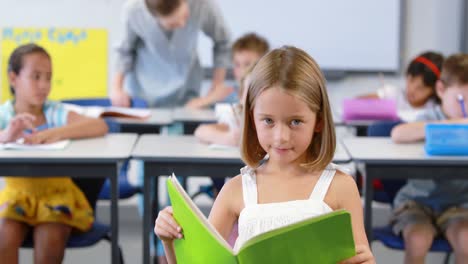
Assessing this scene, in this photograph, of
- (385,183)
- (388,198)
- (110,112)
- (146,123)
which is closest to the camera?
(385,183)

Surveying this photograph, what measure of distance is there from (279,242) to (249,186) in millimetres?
412

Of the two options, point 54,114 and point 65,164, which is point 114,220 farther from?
point 54,114

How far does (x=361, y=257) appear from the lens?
1.50m

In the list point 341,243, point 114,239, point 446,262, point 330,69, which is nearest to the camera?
point 341,243

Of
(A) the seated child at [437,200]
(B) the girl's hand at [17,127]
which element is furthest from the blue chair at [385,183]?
(B) the girl's hand at [17,127]

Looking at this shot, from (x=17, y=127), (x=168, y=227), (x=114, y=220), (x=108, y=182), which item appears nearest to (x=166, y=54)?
(x=108, y=182)

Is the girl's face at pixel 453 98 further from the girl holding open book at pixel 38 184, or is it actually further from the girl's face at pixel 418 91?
the girl holding open book at pixel 38 184

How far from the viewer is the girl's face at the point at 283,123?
1.64 metres

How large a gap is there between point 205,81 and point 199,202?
103 centimetres

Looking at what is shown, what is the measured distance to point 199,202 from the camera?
5391 mm

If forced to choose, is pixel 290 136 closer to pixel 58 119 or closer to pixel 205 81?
pixel 58 119

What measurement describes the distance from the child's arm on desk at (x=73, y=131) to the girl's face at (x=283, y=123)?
1.62m

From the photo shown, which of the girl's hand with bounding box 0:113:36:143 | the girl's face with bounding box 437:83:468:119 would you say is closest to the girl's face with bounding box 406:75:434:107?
the girl's face with bounding box 437:83:468:119

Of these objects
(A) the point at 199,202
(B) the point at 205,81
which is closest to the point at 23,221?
(A) the point at 199,202
